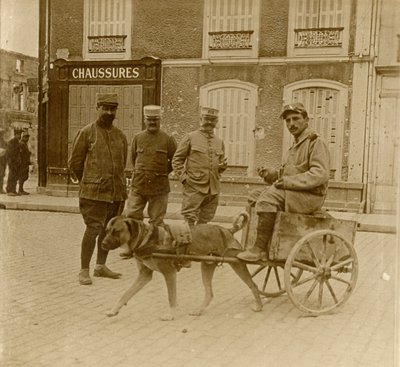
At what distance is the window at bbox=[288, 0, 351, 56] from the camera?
757 cm

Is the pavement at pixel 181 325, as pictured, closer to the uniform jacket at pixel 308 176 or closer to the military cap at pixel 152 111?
the uniform jacket at pixel 308 176

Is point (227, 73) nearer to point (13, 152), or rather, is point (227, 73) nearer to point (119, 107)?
point (119, 107)

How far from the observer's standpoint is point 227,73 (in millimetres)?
10469

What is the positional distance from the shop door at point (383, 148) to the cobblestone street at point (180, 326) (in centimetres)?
193

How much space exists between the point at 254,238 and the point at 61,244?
11.2 ft

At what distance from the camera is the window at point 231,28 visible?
319 inches

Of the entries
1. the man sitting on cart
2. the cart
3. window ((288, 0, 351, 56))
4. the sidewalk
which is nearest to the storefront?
the sidewalk

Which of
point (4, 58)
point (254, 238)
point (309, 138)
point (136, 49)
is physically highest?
point (136, 49)

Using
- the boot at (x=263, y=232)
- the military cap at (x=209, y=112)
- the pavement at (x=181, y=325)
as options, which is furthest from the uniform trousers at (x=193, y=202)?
the boot at (x=263, y=232)

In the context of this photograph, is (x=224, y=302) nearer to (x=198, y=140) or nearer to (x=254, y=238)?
(x=254, y=238)

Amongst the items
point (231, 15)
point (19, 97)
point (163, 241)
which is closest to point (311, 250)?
point (163, 241)

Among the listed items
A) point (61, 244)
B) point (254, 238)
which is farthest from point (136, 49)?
point (254, 238)

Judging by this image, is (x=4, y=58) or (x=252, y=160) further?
(x=252, y=160)

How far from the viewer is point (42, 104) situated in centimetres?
1126
